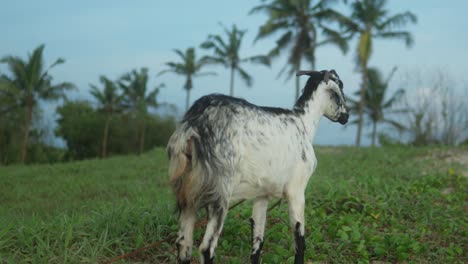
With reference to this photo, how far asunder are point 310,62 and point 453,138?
11364 mm

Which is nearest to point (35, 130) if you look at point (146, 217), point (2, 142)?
point (2, 142)

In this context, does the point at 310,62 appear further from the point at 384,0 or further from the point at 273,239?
the point at 273,239

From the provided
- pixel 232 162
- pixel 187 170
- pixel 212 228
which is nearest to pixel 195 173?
pixel 187 170

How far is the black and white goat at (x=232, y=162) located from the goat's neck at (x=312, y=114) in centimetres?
12

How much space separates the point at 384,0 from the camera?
94.0 feet

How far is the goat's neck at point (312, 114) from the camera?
394 centimetres

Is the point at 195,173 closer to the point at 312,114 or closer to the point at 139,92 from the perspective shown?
the point at 312,114

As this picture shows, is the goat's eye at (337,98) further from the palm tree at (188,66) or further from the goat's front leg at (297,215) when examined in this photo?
the palm tree at (188,66)

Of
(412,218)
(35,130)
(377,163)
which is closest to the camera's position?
(412,218)

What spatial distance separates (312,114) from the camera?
13.1ft

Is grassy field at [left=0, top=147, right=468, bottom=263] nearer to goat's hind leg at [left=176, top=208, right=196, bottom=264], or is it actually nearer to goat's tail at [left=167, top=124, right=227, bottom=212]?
goat's hind leg at [left=176, top=208, right=196, bottom=264]

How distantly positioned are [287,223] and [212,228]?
9.11ft

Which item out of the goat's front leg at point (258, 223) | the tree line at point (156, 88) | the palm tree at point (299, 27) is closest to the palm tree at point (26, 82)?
the tree line at point (156, 88)

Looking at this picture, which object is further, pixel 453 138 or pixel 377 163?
pixel 453 138
